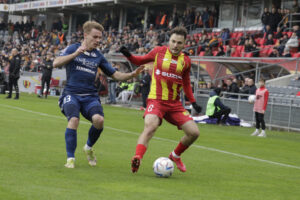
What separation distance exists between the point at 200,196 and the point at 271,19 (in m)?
23.1

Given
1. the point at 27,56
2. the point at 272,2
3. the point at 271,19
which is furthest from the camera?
the point at 27,56

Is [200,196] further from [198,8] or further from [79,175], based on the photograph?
[198,8]

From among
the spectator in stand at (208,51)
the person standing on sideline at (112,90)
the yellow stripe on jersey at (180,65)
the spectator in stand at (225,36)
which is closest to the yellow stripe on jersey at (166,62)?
the yellow stripe on jersey at (180,65)

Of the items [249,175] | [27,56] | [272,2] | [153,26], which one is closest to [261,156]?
[249,175]

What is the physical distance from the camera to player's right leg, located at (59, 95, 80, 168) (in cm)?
747

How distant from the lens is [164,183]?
6.80 m

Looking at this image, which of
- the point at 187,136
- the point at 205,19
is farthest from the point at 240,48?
the point at 187,136

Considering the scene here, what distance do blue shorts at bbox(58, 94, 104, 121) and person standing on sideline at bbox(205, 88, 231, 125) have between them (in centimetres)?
1293

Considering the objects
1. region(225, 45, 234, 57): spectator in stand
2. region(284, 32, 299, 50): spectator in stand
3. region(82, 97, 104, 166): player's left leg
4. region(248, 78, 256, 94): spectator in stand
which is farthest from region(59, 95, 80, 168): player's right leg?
region(225, 45, 234, 57): spectator in stand

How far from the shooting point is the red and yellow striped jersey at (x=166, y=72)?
7.96 m

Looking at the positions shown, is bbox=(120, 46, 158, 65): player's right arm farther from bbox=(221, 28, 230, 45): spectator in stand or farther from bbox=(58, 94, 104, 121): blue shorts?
bbox=(221, 28, 230, 45): spectator in stand

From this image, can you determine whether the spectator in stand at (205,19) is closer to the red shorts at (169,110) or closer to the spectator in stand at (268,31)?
the spectator in stand at (268,31)

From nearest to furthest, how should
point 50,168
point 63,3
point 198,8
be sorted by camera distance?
1. point 50,168
2. point 198,8
3. point 63,3

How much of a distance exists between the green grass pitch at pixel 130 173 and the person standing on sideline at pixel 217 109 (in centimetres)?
657
